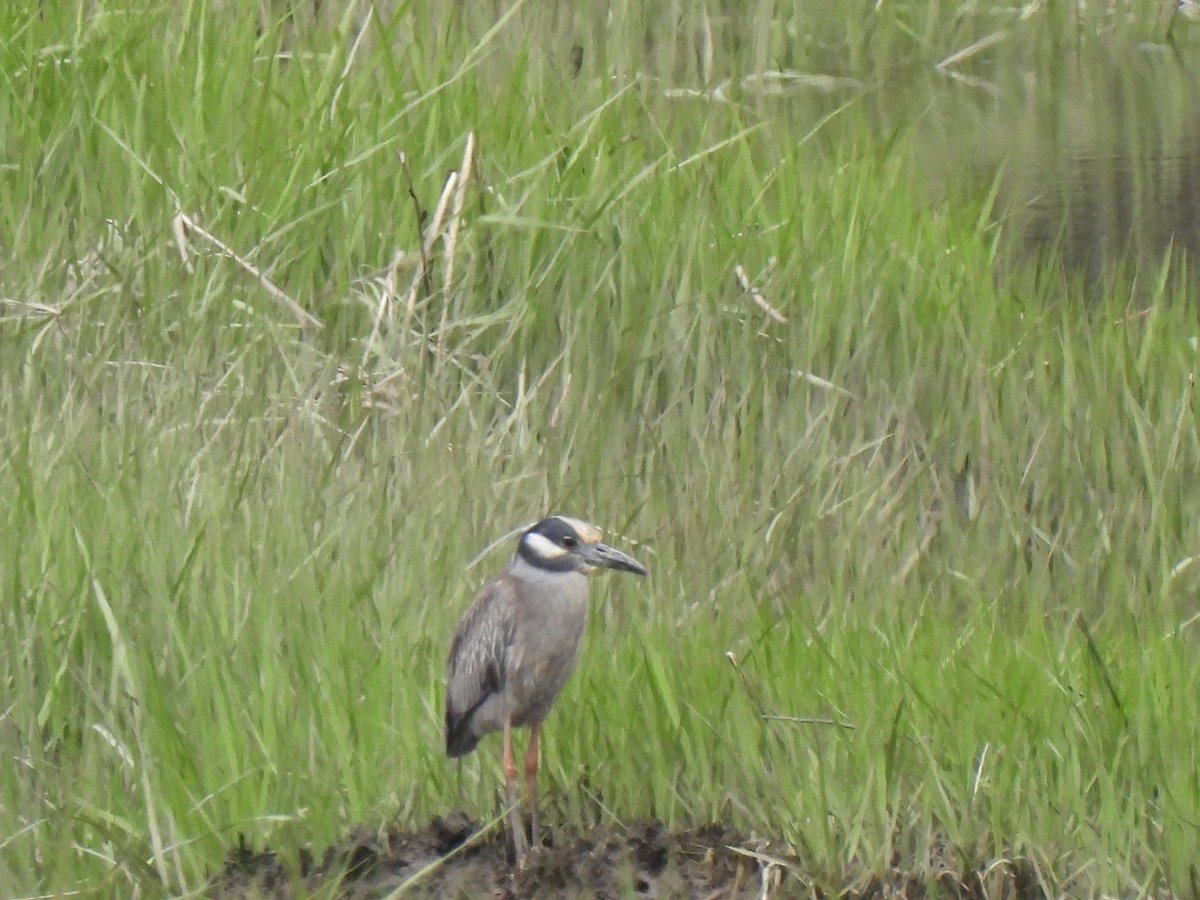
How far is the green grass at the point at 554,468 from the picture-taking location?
2.79 meters

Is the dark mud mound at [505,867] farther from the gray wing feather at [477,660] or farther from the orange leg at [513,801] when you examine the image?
the gray wing feather at [477,660]

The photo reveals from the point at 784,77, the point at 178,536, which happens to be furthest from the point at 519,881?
the point at 784,77

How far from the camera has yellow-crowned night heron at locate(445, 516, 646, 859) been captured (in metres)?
2.73

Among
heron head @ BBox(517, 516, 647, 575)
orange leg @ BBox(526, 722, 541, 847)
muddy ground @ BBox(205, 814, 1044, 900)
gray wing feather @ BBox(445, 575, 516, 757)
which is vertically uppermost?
heron head @ BBox(517, 516, 647, 575)

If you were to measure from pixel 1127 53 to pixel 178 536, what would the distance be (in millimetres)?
6564

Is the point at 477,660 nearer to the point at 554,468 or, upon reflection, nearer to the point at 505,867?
the point at 505,867

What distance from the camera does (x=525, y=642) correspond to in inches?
109

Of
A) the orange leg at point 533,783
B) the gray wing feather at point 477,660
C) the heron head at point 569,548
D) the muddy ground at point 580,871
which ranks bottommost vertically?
the muddy ground at point 580,871

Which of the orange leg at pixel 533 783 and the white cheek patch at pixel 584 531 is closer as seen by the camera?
the orange leg at pixel 533 783

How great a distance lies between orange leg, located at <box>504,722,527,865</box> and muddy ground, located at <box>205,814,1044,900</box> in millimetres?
25

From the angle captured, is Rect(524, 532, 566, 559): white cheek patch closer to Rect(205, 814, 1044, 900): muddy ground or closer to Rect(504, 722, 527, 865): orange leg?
Rect(504, 722, 527, 865): orange leg

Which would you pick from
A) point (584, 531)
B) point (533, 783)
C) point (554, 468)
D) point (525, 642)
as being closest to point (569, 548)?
point (584, 531)

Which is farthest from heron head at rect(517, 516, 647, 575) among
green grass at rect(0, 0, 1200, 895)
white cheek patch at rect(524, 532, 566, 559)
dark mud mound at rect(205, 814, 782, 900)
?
dark mud mound at rect(205, 814, 782, 900)

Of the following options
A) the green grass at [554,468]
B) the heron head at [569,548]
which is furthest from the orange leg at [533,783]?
the heron head at [569,548]
